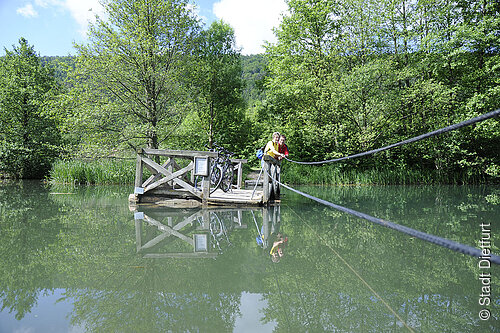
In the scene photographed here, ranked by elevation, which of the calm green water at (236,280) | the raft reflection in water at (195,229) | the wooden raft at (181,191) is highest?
the wooden raft at (181,191)

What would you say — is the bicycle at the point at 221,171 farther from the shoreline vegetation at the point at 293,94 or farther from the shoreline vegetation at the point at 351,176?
the shoreline vegetation at the point at 351,176

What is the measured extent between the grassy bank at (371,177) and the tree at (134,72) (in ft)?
22.8

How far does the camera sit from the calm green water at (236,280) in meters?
2.00

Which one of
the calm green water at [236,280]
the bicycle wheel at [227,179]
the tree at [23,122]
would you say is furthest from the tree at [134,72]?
the calm green water at [236,280]

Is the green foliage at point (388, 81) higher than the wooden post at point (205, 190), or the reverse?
the green foliage at point (388, 81)

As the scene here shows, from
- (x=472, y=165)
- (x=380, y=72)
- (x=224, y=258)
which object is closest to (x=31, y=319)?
(x=224, y=258)

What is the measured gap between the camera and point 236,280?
2.64 metres

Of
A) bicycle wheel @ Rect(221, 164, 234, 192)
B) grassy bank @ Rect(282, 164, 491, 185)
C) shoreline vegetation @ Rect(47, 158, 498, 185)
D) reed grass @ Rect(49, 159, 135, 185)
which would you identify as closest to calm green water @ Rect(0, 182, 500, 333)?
Result: bicycle wheel @ Rect(221, 164, 234, 192)

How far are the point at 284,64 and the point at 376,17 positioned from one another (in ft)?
18.9

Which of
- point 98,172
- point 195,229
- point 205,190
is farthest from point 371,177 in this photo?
point 98,172

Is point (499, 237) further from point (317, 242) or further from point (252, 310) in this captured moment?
point (252, 310)

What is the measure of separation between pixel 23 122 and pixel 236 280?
22.9m

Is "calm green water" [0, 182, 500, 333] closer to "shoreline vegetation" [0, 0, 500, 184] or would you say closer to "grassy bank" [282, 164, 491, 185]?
"shoreline vegetation" [0, 0, 500, 184]

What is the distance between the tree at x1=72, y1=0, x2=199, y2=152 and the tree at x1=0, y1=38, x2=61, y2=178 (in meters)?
6.42
